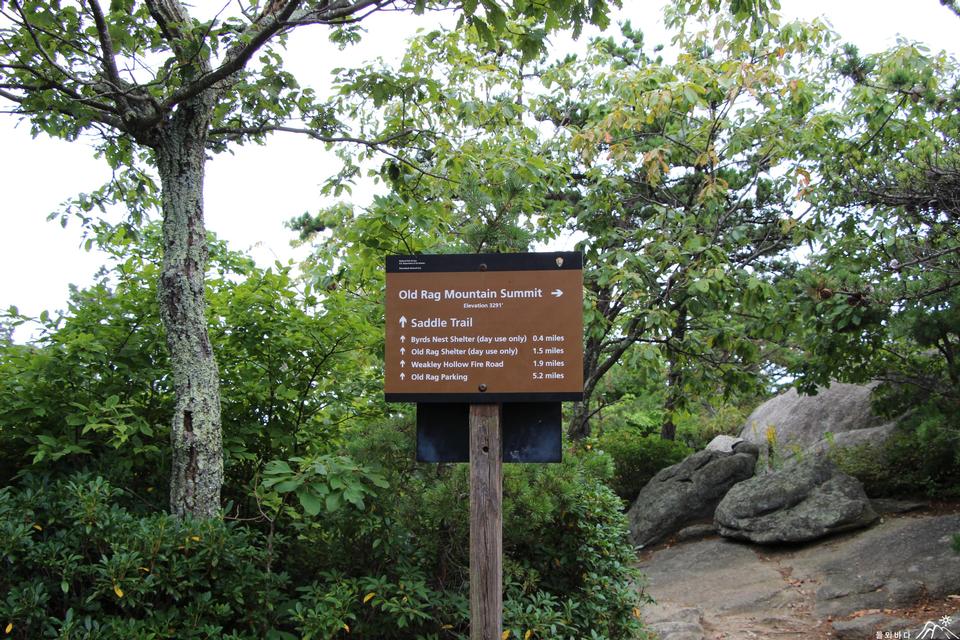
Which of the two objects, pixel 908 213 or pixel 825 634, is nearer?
pixel 908 213

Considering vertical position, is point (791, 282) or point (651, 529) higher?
point (791, 282)

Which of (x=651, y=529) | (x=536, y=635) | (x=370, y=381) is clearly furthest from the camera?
(x=651, y=529)

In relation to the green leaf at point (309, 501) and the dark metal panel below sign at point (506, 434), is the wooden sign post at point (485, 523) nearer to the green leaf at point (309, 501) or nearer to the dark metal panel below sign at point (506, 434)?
the dark metal panel below sign at point (506, 434)

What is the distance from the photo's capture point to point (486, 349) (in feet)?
12.4

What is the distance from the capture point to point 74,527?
152 inches

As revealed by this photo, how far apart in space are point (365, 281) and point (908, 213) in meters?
4.33

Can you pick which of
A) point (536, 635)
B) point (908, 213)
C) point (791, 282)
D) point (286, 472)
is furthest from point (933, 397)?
point (286, 472)

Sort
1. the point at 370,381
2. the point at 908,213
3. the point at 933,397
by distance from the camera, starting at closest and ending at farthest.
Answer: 1. the point at 370,381
2. the point at 908,213
3. the point at 933,397

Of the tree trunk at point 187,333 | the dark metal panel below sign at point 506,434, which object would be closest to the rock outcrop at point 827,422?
the dark metal panel below sign at point 506,434

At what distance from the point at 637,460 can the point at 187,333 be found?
9817 millimetres

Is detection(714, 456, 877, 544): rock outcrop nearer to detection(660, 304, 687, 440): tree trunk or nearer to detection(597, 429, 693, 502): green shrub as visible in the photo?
detection(660, 304, 687, 440): tree trunk

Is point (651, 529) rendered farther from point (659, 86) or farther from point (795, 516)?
point (659, 86)

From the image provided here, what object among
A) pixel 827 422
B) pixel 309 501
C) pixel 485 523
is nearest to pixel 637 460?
pixel 827 422

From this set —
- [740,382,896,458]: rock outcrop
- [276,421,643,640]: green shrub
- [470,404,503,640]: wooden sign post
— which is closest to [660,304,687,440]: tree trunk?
[740,382,896,458]: rock outcrop
